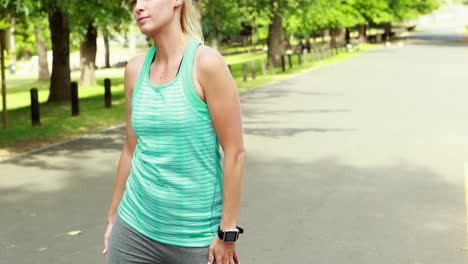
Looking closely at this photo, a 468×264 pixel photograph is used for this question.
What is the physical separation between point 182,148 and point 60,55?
20499mm

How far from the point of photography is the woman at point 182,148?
101 inches

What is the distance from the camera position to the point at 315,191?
8516 mm

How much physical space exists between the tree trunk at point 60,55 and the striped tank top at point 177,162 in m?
20.2

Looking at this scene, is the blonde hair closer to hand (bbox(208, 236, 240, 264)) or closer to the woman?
the woman

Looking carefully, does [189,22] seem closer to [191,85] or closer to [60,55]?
[191,85]

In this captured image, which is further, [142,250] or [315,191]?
[315,191]

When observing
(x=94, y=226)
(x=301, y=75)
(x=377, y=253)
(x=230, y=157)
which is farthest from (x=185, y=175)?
(x=301, y=75)

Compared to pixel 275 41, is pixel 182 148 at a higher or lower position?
lower

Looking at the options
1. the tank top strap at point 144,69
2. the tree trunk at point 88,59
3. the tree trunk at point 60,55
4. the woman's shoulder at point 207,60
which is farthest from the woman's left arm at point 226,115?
the tree trunk at point 88,59

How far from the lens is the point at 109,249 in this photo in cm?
285

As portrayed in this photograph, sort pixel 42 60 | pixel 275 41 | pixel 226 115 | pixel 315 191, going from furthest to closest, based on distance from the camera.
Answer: pixel 42 60, pixel 275 41, pixel 315 191, pixel 226 115

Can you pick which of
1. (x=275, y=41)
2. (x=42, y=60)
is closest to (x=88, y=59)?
(x=275, y=41)

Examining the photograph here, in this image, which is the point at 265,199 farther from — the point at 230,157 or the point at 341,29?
the point at 341,29

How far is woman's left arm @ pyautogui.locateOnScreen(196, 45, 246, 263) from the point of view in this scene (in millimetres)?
2543
